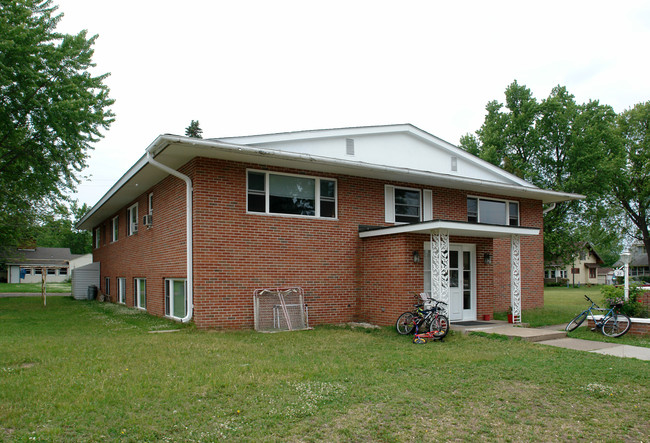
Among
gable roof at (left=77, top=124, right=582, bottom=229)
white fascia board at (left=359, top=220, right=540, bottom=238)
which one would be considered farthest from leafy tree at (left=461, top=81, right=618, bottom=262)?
white fascia board at (left=359, top=220, right=540, bottom=238)

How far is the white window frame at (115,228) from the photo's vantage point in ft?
66.1

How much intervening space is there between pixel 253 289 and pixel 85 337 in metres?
3.50

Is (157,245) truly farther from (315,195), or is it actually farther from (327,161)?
(327,161)

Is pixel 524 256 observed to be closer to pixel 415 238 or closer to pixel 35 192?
pixel 415 238

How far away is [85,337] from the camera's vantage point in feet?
31.1

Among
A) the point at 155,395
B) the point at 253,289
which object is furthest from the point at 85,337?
the point at 155,395

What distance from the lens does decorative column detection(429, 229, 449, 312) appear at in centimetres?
1094

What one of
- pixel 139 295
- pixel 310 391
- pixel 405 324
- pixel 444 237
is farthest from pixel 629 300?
pixel 139 295

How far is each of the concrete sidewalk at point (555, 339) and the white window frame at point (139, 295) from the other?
951cm

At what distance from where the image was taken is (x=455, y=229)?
11.1 metres

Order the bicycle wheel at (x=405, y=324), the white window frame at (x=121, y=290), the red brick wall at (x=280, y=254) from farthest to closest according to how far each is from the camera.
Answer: the white window frame at (x=121, y=290) < the red brick wall at (x=280, y=254) < the bicycle wheel at (x=405, y=324)

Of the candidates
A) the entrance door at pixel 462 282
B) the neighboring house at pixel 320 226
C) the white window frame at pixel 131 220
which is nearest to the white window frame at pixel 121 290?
the white window frame at pixel 131 220

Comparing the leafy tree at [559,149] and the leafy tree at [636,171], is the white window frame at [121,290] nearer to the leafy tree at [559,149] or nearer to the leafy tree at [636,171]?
the leafy tree at [559,149]

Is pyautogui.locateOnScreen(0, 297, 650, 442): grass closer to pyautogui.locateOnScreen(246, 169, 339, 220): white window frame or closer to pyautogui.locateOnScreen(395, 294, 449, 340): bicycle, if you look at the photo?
pyautogui.locateOnScreen(395, 294, 449, 340): bicycle
